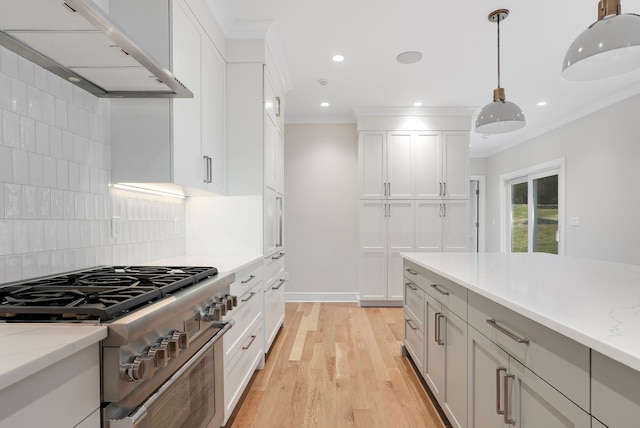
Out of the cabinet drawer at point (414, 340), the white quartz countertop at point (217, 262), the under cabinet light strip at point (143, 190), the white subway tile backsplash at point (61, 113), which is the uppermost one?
the white subway tile backsplash at point (61, 113)

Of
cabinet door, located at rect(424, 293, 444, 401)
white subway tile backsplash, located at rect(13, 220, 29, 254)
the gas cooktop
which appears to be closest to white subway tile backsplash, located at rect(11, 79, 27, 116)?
white subway tile backsplash, located at rect(13, 220, 29, 254)

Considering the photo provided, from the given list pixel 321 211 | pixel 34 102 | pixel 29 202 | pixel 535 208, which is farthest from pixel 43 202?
pixel 535 208

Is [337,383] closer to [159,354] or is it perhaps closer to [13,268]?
[159,354]

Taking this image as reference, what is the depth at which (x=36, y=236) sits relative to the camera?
134 cm

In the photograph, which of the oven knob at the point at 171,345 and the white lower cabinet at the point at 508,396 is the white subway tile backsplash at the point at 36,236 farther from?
the white lower cabinet at the point at 508,396

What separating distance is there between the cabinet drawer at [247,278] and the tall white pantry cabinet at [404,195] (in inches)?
92.6

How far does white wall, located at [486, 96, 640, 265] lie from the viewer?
3.95 meters

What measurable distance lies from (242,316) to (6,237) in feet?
4.07

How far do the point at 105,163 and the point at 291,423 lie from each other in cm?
175

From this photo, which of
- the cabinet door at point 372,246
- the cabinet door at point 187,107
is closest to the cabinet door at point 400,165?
the cabinet door at point 372,246

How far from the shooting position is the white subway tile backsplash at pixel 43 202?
4.44 feet

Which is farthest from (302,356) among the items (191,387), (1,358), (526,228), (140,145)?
(526,228)

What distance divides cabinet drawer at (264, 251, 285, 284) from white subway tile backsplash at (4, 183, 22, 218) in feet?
5.54

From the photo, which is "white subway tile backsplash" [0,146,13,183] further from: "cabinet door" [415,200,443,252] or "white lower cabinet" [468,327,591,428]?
"cabinet door" [415,200,443,252]
